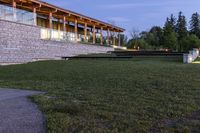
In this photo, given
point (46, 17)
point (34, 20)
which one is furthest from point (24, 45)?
point (46, 17)

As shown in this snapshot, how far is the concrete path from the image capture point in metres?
5.54

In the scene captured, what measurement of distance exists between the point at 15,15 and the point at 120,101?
1561 cm

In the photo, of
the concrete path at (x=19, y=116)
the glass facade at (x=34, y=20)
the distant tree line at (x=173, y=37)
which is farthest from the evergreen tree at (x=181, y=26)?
the concrete path at (x=19, y=116)

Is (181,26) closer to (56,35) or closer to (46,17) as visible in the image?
(46,17)

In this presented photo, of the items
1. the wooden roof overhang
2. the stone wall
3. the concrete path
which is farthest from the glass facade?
the concrete path

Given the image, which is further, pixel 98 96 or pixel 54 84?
pixel 54 84

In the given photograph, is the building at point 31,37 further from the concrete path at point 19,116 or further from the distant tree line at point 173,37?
the distant tree line at point 173,37

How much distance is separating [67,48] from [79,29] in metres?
14.1

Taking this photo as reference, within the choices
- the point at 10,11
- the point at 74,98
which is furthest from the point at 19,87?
the point at 10,11

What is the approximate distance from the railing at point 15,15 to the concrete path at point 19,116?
1238 cm

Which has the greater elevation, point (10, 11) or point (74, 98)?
point (10, 11)

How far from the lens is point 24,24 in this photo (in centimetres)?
2180

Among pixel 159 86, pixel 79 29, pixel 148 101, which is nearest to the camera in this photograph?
pixel 148 101

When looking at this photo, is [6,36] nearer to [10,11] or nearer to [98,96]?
[10,11]
